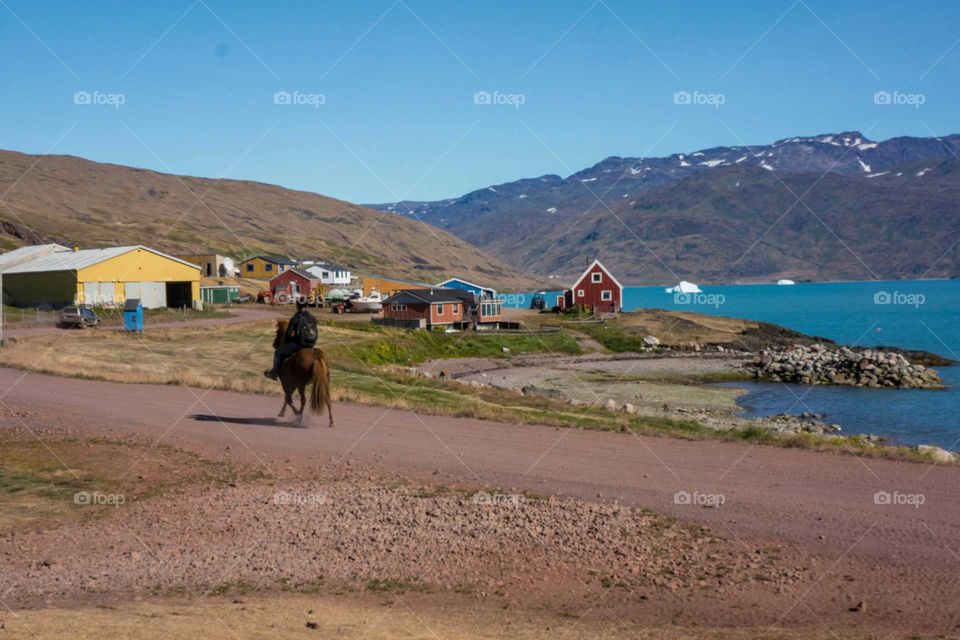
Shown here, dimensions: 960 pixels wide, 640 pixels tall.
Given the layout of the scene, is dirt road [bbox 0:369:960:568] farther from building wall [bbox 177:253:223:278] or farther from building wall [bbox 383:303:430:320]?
building wall [bbox 177:253:223:278]

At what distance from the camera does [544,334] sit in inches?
3243

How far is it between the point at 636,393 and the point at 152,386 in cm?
3111

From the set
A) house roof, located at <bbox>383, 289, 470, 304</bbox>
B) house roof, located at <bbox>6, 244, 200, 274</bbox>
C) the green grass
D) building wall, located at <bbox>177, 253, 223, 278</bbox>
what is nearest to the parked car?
house roof, located at <bbox>6, 244, 200, 274</bbox>

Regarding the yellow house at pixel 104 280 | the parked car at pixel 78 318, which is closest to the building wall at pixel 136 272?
the yellow house at pixel 104 280

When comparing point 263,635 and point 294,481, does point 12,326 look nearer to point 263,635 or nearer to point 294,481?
point 294,481

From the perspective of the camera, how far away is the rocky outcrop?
203 feet

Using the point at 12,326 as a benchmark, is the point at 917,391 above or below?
below

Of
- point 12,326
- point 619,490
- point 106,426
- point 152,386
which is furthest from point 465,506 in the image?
point 12,326

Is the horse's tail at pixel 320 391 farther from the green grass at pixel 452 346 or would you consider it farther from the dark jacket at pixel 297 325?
the green grass at pixel 452 346

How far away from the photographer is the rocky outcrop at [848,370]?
6191 cm

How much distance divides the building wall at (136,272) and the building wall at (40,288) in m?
1.01

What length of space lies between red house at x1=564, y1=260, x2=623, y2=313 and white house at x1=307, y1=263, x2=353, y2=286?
46652 mm

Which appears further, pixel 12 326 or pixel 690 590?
pixel 12 326

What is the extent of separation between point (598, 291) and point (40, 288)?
190 feet
